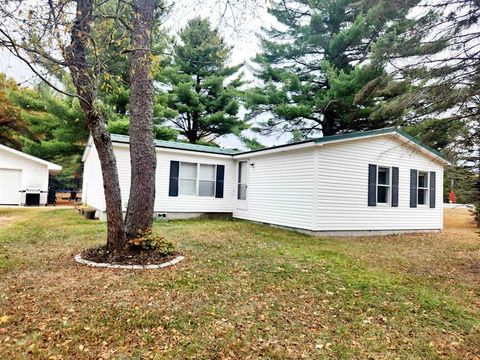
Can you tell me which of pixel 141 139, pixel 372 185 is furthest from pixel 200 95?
pixel 141 139

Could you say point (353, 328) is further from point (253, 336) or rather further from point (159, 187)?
point (159, 187)

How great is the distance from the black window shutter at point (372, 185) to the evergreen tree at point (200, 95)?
11.3 m

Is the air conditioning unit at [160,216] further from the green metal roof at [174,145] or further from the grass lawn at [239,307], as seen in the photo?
the grass lawn at [239,307]

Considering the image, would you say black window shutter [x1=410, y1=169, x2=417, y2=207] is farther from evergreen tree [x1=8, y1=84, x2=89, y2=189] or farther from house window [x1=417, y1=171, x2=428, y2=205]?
evergreen tree [x1=8, y1=84, x2=89, y2=189]

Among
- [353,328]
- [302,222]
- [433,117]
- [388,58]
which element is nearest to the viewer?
[353,328]

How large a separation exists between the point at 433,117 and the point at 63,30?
701 cm

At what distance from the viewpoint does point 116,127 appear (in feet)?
48.6

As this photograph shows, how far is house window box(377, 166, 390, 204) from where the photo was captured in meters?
10.2

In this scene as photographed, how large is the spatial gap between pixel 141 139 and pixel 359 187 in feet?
22.5

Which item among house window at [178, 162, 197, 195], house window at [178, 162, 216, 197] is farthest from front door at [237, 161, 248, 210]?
house window at [178, 162, 197, 195]

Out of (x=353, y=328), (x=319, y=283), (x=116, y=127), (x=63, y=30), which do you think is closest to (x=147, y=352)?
(x=353, y=328)

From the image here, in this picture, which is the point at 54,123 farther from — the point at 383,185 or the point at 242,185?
the point at 383,185

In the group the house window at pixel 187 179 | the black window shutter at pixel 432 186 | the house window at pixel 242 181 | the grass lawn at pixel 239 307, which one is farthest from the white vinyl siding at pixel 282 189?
the black window shutter at pixel 432 186

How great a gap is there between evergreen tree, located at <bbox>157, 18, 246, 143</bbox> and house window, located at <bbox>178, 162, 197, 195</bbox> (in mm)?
7938
